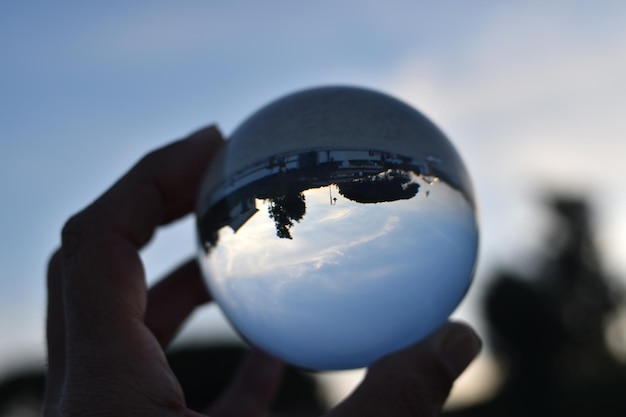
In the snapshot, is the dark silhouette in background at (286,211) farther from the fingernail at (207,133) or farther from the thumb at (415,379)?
the fingernail at (207,133)

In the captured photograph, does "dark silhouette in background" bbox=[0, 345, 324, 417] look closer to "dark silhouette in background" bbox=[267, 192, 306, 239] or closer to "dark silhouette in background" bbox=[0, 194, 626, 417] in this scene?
"dark silhouette in background" bbox=[0, 194, 626, 417]

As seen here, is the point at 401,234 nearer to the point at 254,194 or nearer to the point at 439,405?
the point at 254,194

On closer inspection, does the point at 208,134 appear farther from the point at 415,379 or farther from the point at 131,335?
the point at 415,379

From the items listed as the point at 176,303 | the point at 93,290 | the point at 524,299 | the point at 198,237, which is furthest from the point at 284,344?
the point at 524,299

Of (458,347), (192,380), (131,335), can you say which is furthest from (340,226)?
(192,380)

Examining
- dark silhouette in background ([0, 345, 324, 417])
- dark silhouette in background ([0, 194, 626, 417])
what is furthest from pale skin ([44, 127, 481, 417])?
dark silhouette in background ([0, 194, 626, 417])

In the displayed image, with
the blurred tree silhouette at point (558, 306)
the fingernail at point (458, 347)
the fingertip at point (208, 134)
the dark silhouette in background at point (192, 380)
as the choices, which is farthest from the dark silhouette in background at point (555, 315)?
the fingernail at point (458, 347)
